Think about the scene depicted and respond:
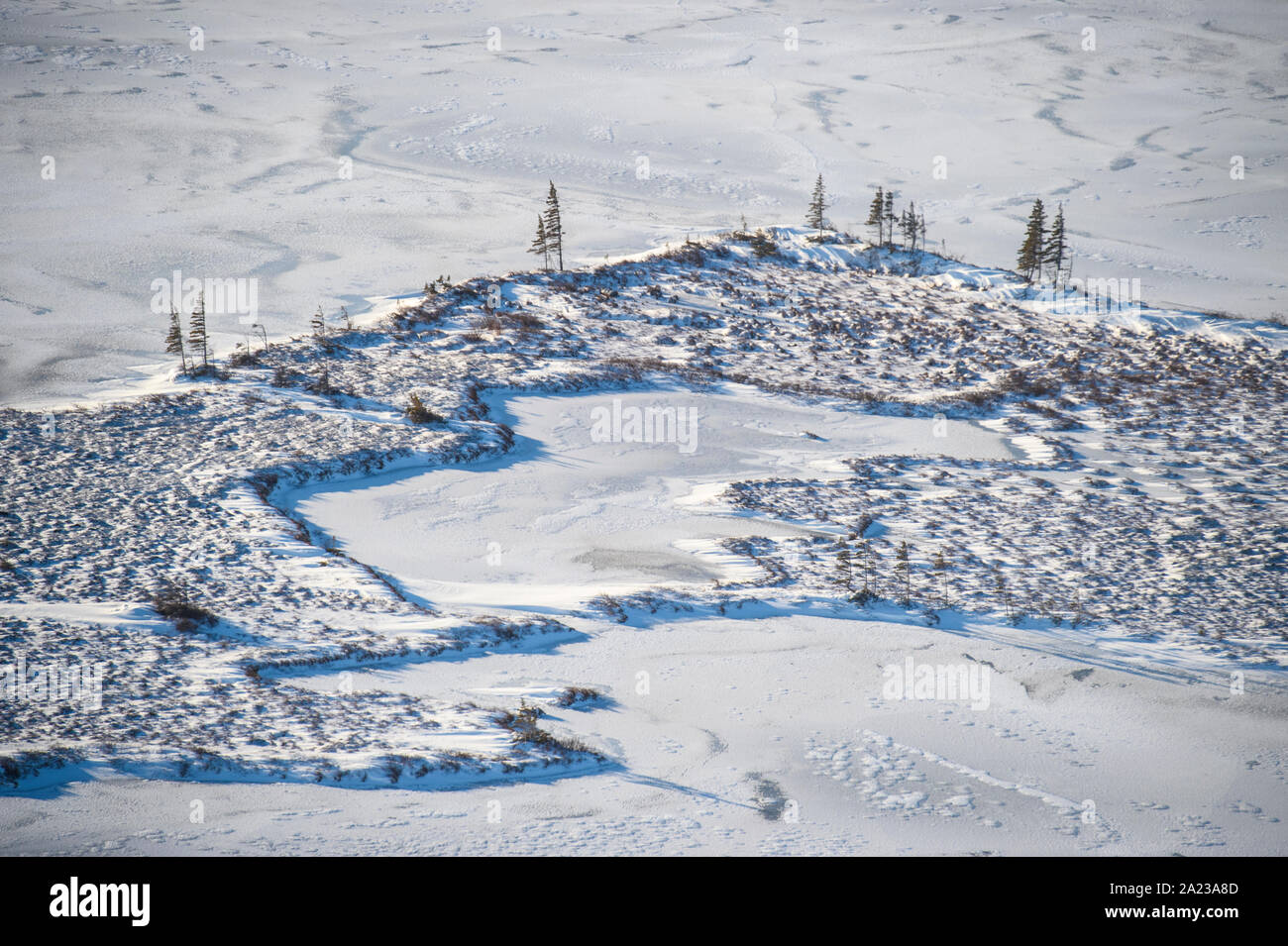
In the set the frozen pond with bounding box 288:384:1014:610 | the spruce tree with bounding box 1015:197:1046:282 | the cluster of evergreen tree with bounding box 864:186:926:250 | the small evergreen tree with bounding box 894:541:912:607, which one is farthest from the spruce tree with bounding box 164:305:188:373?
the spruce tree with bounding box 1015:197:1046:282

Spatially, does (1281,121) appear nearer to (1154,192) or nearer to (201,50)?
(1154,192)

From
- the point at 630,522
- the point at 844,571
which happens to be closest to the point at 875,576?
the point at 844,571

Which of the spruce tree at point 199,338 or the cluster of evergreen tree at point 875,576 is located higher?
the spruce tree at point 199,338

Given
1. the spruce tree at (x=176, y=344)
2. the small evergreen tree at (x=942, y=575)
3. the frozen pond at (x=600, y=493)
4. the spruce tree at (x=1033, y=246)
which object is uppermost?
the spruce tree at (x=1033, y=246)

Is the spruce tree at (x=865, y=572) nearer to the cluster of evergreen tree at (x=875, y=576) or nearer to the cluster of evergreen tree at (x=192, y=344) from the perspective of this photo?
the cluster of evergreen tree at (x=875, y=576)

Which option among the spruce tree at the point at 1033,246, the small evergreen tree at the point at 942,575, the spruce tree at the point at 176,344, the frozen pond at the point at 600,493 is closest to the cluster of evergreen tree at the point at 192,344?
the spruce tree at the point at 176,344

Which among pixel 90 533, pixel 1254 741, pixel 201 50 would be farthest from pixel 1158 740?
pixel 201 50

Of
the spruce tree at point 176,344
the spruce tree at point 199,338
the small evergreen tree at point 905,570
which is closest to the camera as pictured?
the small evergreen tree at point 905,570
